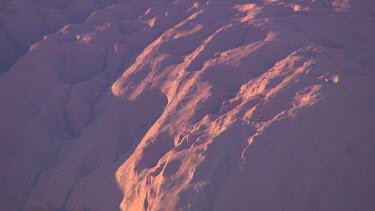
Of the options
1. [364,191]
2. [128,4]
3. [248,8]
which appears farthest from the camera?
[128,4]

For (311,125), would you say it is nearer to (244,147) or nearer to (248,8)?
(244,147)

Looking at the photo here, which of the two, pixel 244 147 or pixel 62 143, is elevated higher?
pixel 244 147

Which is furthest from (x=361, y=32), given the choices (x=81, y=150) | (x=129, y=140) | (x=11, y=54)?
(x=11, y=54)

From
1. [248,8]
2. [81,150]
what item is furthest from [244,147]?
[248,8]

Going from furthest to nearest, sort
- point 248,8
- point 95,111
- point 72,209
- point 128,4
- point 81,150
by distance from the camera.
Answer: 1. point 128,4
2. point 248,8
3. point 95,111
4. point 81,150
5. point 72,209

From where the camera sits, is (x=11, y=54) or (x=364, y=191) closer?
(x=364, y=191)

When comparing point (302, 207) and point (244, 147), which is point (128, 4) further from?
point (302, 207)
